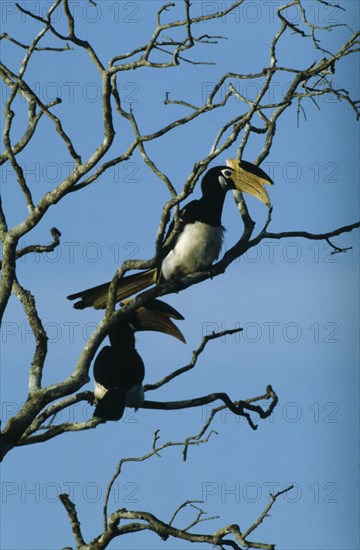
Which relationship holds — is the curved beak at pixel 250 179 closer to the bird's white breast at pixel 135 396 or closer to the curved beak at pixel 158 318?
A: the curved beak at pixel 158 318

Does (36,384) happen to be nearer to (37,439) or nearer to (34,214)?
(37,439)

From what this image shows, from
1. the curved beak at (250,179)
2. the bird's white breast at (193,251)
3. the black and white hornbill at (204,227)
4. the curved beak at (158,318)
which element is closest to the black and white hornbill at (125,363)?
the curved beak at (158,318)

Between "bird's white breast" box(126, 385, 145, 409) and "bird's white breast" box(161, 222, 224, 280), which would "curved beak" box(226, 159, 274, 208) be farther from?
"bird's white breast" box(126, 385, 145, 409)

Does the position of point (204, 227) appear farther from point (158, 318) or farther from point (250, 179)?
point (158, 318)

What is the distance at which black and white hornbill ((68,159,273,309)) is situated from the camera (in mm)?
6781

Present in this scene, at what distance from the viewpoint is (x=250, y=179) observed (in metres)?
6.81

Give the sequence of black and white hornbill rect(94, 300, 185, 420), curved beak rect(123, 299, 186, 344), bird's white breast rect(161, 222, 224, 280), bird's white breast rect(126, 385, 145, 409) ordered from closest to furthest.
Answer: black and white hornbill rect(94, 300, 185, 420) < bird's white breast rect(126, 385, 145, 409) < curved beak rect(123, 299, 186, 344) < bird's white breast rect(161, 222, 224, 280)

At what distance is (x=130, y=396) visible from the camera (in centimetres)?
631

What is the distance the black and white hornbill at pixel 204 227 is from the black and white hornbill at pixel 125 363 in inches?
9.3

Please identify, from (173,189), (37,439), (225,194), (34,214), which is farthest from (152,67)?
(225,194)

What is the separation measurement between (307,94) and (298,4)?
0.52m

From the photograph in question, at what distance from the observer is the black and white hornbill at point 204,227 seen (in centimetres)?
678

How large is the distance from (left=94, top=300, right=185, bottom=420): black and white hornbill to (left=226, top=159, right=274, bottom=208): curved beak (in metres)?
0.93

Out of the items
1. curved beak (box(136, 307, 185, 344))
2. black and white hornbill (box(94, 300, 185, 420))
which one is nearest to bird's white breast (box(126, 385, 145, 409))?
black and white hornbill (box(94, 300, 185, 420))
